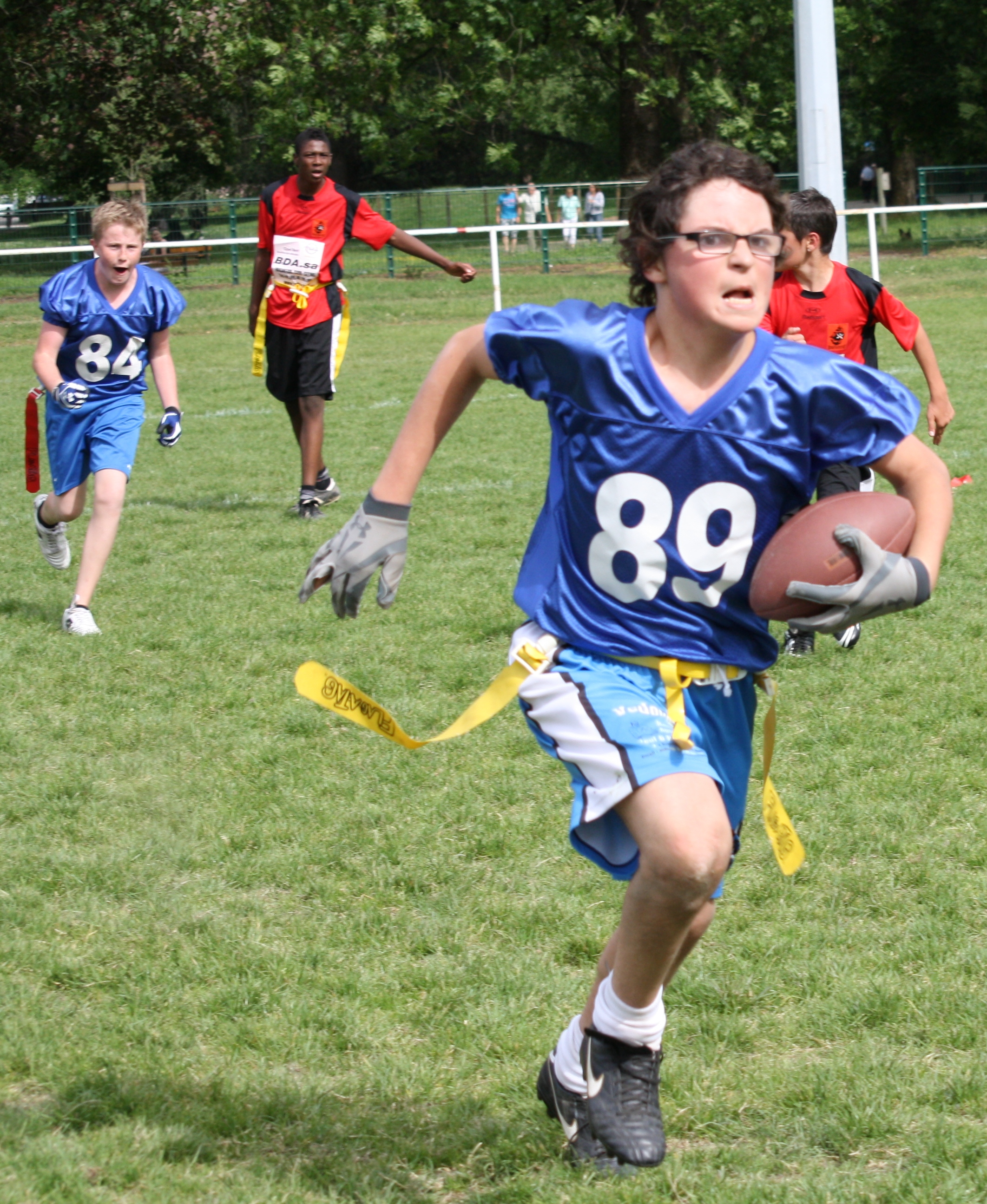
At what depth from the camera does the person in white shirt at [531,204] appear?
2819 cm

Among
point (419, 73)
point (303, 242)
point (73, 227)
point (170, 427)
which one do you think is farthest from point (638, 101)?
point (170, 427)

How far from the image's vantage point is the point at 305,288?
9.26 meters

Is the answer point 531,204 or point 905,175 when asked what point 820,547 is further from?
point 905,175

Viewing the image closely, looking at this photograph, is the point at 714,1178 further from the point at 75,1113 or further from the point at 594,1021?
the point at 75,1113

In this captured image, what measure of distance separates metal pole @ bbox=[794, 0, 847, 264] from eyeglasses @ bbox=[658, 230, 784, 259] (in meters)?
8.97

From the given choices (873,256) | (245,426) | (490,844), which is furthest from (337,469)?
(873,256)

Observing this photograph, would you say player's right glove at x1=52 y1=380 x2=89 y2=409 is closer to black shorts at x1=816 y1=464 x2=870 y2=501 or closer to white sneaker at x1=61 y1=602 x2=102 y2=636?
white sneaker at x1=61 y1=602 x2=102 y2=636

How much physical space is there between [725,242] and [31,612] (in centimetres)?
514

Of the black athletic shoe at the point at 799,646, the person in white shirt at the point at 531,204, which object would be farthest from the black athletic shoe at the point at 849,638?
the person in white shirt at the point at 531,204

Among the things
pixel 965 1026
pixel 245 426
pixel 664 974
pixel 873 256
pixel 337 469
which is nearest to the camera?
pixel 664 974

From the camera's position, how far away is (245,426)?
12.9 m

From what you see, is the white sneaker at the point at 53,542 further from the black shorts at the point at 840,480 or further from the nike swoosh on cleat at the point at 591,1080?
the nike swoosh on cleat at the point at 591,1080

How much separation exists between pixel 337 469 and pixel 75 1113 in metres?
7.88

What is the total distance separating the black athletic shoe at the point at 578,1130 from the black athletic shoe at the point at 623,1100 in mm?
15
